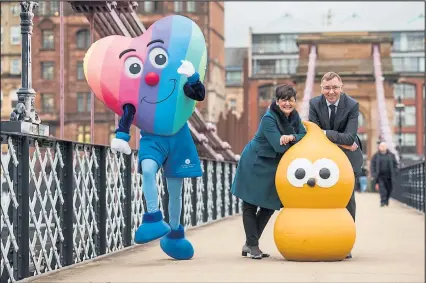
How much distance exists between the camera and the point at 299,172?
8883 mm

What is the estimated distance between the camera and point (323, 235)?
880cm

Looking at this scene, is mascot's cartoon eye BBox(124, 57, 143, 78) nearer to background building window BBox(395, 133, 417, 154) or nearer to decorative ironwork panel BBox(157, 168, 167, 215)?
decorative ironwork panel BBox(157, 168, 167, 215)

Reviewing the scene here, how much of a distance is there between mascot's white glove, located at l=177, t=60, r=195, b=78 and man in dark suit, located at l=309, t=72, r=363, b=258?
1163 mm

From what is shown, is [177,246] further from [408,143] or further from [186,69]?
[408,143]

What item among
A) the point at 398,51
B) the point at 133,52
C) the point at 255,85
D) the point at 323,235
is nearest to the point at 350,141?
the point at 323,235

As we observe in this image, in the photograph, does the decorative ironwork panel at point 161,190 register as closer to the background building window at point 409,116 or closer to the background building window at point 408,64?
the background building window at point 409,116

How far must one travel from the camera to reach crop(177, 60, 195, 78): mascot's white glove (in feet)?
29.6

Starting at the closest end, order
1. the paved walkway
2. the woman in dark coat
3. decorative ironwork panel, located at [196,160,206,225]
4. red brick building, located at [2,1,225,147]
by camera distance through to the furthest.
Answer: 1. the paved walkway
2. the woman in dark coat
3. decorative ironwork panel, located at [196,160,206,225]
4. red brick building, located at [2,1,225,147]

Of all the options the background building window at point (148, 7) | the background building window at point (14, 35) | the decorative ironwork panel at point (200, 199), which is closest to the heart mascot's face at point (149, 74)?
the decorative ironwork panel at point (200, 199)

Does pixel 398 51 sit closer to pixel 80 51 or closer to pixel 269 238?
pixel 80 51

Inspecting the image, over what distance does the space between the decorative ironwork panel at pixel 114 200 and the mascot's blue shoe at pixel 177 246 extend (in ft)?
3.77

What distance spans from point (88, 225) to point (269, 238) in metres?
3.45

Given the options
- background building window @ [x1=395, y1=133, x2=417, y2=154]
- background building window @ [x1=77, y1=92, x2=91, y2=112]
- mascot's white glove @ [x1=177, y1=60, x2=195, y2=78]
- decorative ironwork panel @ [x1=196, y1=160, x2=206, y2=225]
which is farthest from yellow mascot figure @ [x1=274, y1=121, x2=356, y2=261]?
background building window @ [x1=395, y1=133, x2=417, y2=154]

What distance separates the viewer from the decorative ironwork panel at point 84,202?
9.05 m
